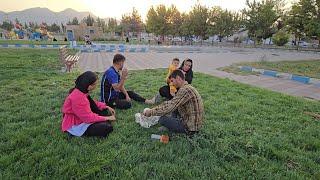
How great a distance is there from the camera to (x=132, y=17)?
211 feet

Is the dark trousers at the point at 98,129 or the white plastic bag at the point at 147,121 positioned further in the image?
the white plastic bag at the point at 147,121

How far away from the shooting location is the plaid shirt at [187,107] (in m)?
4.11

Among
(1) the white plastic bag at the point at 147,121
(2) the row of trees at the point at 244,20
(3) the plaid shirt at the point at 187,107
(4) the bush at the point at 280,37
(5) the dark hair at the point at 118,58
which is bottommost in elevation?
(1) the white plastic bag at the point at 147,121

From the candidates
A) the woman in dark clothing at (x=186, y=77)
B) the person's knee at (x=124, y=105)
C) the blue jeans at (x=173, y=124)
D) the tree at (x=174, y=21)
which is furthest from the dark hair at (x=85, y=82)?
the tree at (x=174, y=21)

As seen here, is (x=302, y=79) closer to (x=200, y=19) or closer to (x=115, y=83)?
(x=115, y=83)

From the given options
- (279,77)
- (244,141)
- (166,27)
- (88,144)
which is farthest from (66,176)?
→ (166,27)

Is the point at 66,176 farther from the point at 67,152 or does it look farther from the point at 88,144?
the point at 88,144

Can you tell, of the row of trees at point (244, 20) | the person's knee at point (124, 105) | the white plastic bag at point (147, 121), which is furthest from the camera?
the row of trees at point (244, 20)

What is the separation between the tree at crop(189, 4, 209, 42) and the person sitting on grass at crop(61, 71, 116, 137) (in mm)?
46163

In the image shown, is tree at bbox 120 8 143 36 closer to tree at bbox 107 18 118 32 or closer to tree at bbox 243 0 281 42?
tree at bbox 107 18 118 32

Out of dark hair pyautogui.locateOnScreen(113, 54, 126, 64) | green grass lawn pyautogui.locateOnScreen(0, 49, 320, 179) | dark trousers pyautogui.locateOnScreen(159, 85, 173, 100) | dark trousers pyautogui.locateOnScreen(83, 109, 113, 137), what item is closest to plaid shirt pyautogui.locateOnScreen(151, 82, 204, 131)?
green grass lawn pyautogui.locateOnScreen(0, 49, 320, 179)

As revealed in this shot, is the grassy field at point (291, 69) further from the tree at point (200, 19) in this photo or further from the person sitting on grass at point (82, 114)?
the tree at point (200, 19)

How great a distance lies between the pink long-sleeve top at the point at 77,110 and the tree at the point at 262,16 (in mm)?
41303

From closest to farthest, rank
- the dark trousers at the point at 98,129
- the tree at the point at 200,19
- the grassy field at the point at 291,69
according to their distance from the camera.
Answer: the dark trousers at the point at 98,129
the grassy field at the point at 291,69
the tree at the point at 200,19
